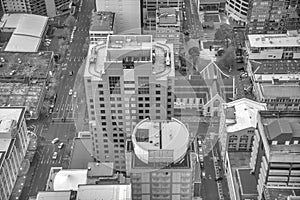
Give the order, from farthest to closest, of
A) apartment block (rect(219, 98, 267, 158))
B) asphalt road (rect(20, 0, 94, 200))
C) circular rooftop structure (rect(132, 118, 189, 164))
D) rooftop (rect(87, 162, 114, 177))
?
asphalt road (rect(20, 0, 94, 200))
apartment block (rect(219, 98, 267, 158))
rooftop (rect(87, 162, 114, 177))
circular rooftop structure (rect(132, 118, 189, 164))

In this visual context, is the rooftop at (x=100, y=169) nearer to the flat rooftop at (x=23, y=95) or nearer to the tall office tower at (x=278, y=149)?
the tall office tower at (x=278, y=149)

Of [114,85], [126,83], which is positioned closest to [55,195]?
[114,85]

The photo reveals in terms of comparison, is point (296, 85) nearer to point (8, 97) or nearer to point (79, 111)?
point (79, 111)

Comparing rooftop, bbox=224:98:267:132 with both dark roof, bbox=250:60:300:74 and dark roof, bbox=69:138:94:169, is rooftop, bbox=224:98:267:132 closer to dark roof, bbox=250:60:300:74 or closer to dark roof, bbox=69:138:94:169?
dark roof, bbox=250:60:300:74

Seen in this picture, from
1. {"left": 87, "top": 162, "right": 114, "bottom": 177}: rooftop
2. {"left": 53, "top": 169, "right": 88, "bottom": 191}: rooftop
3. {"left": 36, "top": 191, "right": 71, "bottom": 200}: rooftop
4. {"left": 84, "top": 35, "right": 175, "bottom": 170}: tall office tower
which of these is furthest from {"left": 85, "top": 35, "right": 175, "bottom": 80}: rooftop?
{"left": 36, "top": 191, "right": 71, "bottom": 200}: rooftop

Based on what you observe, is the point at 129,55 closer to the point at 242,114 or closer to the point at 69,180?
the point at 69,180

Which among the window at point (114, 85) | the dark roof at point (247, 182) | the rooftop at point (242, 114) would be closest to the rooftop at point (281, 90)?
the rooftop at point (242, 114)
